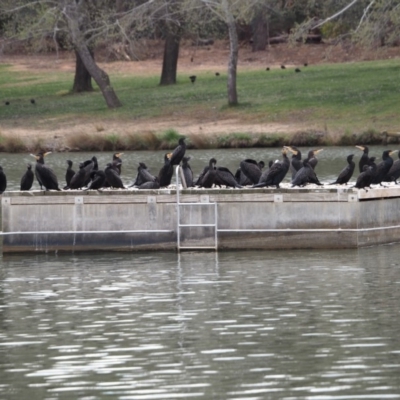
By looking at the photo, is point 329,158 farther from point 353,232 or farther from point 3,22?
point 3,22

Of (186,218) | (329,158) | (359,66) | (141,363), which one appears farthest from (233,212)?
(359,66)

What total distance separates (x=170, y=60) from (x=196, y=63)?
35.4 feet

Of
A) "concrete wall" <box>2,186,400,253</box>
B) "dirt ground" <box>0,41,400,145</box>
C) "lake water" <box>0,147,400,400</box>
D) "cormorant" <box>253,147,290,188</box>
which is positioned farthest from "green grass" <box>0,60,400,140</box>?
"lake water" <box>0,147,400,400</box>

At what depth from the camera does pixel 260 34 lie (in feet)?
249

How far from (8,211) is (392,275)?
7310mm

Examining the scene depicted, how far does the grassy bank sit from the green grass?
38mm

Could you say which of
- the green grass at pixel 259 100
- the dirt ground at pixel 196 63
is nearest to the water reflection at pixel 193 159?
the dirt ground at pixel 196 63

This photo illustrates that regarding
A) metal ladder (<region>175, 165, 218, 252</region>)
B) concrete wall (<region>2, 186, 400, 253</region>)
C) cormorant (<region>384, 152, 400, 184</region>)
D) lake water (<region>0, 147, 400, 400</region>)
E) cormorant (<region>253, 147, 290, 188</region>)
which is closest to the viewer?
lake water (<region>0, 147, 400, 400</region>)

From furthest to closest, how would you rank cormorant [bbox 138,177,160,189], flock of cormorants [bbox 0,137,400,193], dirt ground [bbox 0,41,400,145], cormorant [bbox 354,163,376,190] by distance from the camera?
dirt ground [bbox 0,41,400,145], cormorant [bbox 138,177,160,189], flock of cormorants [bbox 0,137,400,193], cormorant [bbox 354,163,376,190]

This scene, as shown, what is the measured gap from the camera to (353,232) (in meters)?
24.5

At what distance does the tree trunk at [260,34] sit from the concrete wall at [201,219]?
167ft

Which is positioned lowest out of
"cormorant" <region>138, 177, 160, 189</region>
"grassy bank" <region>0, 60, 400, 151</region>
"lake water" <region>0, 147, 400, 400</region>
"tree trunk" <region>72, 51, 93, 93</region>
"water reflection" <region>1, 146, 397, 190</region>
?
"lake water" <region>0, 147, 400, 400</region>

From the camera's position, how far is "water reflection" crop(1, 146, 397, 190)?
39.8 meters

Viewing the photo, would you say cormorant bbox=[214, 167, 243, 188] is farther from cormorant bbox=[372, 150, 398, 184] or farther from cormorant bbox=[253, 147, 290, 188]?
cormorant bbox=[372, 150, 398, 184]
